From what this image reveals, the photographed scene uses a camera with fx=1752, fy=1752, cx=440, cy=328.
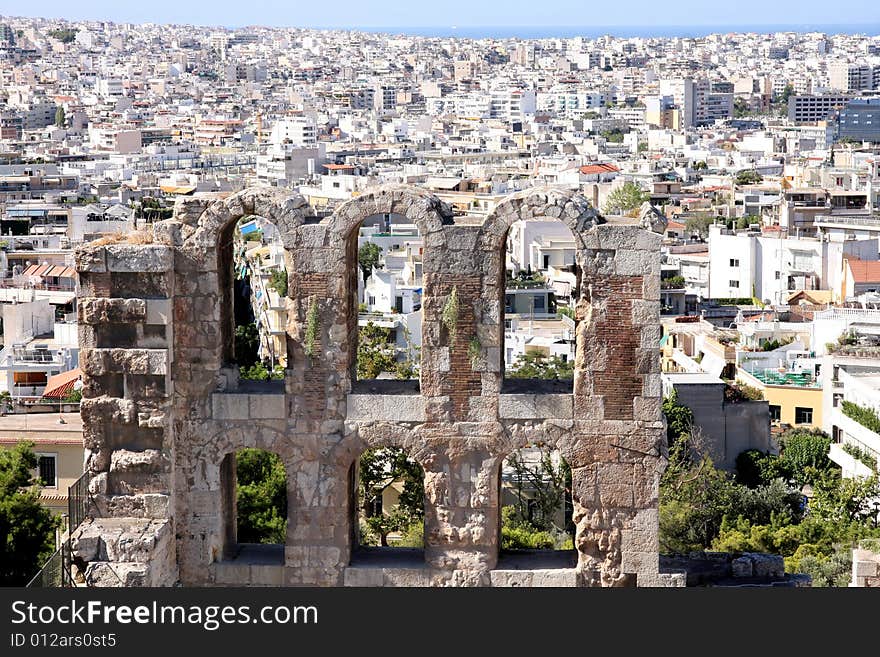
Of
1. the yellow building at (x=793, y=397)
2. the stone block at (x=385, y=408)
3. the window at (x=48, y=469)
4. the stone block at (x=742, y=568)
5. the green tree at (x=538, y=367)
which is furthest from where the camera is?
the yellow building at (x=793, y=397)

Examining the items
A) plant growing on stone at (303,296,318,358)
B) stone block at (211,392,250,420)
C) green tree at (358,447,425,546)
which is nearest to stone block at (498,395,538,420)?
plant growing on stone at (303,296,318,358)

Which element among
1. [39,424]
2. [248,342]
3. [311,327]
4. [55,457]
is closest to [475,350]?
[311,327]

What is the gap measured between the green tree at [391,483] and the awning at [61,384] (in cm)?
1559

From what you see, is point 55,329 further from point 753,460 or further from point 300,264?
point 300,264

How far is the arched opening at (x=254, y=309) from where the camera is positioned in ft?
49.9

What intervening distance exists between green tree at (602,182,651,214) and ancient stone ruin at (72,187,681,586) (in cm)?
8118

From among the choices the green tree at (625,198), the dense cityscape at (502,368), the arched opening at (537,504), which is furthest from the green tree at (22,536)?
the green tree at (625,198)

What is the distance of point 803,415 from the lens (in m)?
45.3

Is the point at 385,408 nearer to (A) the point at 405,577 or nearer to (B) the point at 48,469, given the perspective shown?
(A) the point at 405,577

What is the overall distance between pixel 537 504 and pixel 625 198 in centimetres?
7960

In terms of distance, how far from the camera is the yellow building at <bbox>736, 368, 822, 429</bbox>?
45.0 meters

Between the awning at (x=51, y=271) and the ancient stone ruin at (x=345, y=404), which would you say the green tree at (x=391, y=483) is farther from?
the awning at (x=51, y=271)

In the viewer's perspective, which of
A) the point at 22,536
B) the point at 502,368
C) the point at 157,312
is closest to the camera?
the point at 502,368

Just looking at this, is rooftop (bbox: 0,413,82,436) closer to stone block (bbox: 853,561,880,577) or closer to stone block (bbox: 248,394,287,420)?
stone block (bbox: 248,394,287,420)
